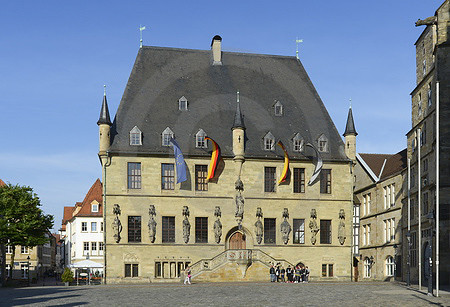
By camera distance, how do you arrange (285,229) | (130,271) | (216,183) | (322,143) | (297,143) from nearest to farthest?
(130,271)
(216,183)
(285,229)
(297,143)
(322,143)

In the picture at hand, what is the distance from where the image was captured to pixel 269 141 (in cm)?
5162

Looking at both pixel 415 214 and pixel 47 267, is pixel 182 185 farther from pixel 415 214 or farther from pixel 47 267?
pixel 47 267

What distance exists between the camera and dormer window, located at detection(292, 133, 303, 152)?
52000 millimetres

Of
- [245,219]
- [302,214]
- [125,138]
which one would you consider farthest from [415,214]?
[125,138]

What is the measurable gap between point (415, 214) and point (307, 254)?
8931 mm

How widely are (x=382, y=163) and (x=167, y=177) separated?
2309 centimetres

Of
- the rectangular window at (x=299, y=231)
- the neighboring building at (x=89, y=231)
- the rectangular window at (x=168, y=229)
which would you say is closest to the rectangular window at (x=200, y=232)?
the rectangular window at (x=168, y=229)

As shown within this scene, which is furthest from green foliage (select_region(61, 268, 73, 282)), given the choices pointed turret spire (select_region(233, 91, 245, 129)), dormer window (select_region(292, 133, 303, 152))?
dormer window (select_region(292, 133, 303, 152))

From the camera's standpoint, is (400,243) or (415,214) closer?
(415,214)

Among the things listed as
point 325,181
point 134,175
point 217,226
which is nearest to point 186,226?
point 217,226

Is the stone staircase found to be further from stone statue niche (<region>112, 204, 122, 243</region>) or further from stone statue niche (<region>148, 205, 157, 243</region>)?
stone statue niche (<region>112, 204, 122, 243</region>)

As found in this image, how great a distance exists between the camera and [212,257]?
49.1 metres

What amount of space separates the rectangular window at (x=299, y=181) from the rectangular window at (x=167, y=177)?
32.5ft

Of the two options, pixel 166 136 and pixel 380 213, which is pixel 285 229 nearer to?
pixel 380 213
